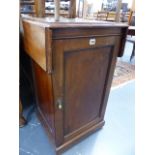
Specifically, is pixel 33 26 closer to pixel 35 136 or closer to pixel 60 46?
pixel 60 46

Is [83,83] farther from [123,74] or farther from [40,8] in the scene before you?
[123,74]

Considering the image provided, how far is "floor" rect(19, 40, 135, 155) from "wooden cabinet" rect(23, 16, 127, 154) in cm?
10

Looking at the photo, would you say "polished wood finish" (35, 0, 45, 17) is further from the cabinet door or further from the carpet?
the carpet

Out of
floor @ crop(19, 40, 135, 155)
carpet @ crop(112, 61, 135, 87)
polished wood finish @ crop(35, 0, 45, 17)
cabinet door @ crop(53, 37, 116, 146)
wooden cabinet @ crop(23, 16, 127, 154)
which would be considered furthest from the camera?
carpet @ crop(112, 61, 135, 87)

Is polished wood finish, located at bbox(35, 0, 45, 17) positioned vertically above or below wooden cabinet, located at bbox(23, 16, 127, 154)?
above

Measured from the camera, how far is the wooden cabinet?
0.78 m

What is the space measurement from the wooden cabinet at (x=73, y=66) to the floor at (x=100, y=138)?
0.33 feet

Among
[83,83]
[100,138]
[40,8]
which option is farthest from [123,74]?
[40,8]

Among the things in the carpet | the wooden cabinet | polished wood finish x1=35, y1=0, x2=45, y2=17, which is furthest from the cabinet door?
the carpet

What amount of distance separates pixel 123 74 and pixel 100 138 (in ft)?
4.89

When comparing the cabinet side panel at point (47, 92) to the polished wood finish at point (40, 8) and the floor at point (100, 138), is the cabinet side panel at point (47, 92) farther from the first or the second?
the polished wood finish at point (40, 8)
